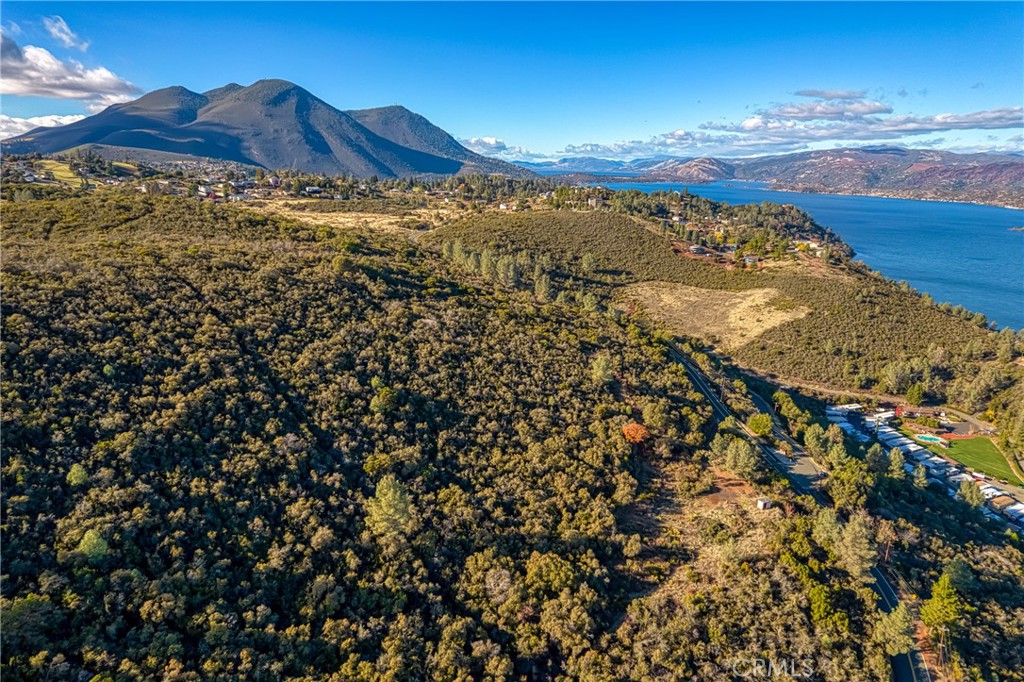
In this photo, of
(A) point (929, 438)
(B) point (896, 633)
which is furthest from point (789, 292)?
(B) point (896, 633)

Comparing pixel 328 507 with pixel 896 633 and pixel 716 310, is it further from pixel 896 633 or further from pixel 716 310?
pixel 716 310

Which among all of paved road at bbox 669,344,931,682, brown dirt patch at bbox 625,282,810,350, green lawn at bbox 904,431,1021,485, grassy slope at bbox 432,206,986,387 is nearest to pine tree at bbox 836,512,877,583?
paved road at bbox 669,344,931,682

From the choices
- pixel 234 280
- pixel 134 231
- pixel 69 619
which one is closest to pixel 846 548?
pixel 69 619

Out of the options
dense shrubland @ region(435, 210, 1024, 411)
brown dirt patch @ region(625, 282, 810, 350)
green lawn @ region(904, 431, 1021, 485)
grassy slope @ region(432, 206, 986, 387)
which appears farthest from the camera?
brown dirt patch @ region(625, 282, 810, 350)

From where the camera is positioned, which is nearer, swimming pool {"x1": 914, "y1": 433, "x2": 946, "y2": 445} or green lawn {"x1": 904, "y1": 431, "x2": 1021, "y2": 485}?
green lawn {"x1": 904, "y1": 431, "x2": 1021, "y2": 485}

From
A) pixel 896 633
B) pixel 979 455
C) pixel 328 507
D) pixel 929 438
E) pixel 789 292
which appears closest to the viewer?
pixel 896 633

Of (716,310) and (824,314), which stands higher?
(824,314)

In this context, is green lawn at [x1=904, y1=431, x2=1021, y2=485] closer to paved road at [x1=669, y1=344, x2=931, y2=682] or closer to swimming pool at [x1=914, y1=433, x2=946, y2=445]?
swimming pool at [x1=914, y1=433, x2=946, y2=445]

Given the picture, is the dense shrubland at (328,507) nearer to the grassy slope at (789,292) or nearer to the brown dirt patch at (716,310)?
the grassy slope at (789,292)
